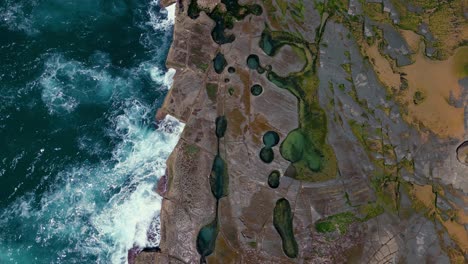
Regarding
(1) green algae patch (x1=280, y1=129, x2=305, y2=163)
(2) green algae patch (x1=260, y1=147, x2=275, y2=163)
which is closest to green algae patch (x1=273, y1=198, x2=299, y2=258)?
(2) green algae patch (x1=260, y1=147, x2=275, y2=163)

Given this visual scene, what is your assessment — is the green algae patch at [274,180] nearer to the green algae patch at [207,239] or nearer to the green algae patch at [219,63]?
the green algae patch at [207,239]

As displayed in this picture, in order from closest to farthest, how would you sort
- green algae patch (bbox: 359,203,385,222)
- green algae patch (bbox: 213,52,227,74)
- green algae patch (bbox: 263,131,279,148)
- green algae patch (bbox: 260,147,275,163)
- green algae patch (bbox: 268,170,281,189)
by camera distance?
green algae patch (bbox: 359,203,385,222) < green algae patch (bbox: 268,170,281,189) < green algae patch (bbox: 260,147,275,163) < green algae patch (bbox: 263,131,279,148) < green algae patch (bbox: 213,52,227,74)

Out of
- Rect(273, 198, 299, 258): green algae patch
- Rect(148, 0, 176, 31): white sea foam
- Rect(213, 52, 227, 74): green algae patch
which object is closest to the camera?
Rect(273, 198, 299, 258): green algae patch

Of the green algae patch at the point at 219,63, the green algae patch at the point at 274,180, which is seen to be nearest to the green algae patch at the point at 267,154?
the green algae patch at the point at 274,180

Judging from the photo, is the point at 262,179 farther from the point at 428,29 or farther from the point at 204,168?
the point at 428,29

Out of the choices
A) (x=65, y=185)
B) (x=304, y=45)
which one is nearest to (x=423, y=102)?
(x=304, y=45)

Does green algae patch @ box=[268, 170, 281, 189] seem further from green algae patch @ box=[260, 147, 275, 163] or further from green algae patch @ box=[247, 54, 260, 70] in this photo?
green algae patch @ box=[247, 54, 260, 70]

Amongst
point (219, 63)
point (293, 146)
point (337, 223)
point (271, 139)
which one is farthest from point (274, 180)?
point (219, 63)
